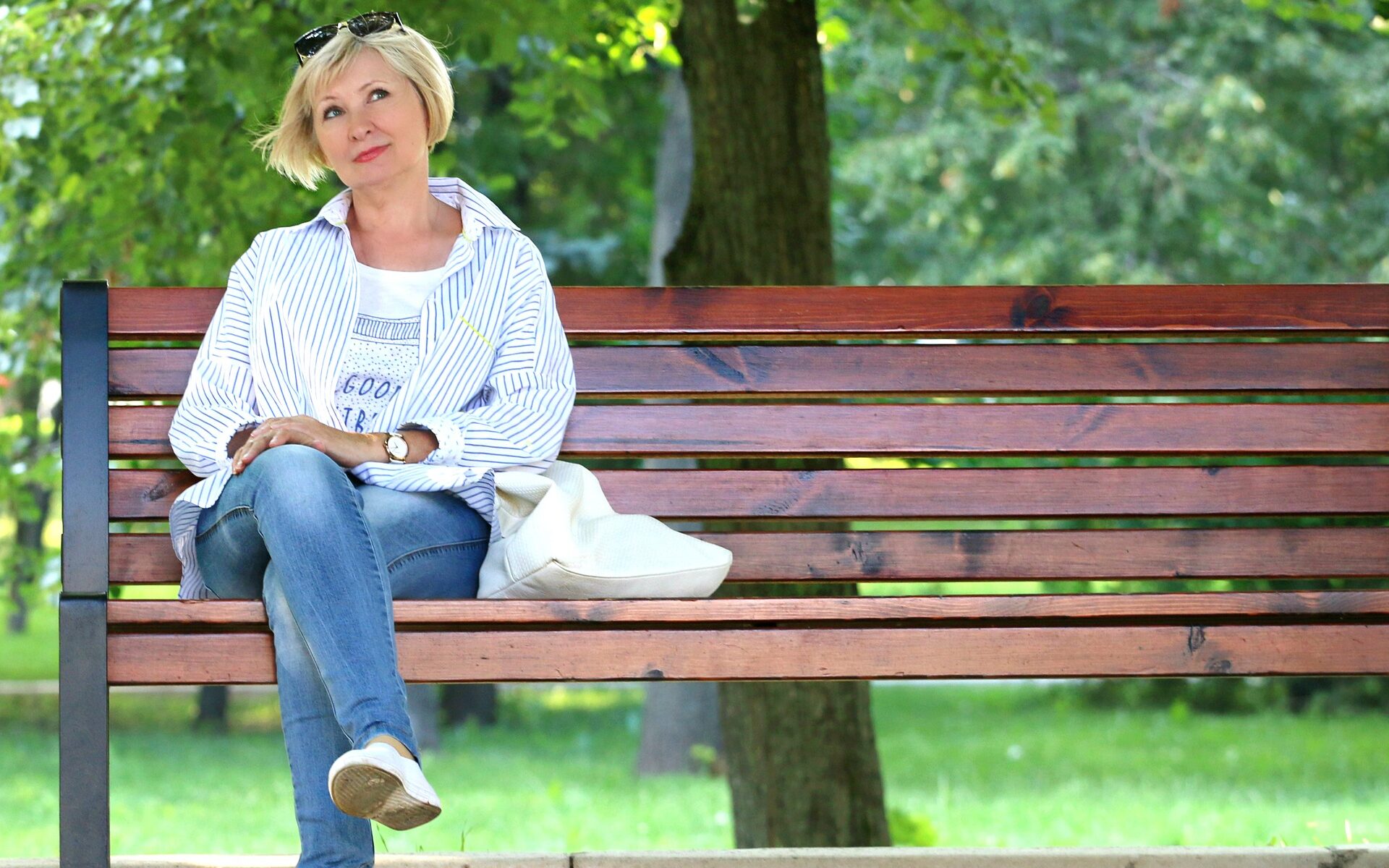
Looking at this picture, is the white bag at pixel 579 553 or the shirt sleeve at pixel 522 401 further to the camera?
the shirt sleeve at pixel 522 401

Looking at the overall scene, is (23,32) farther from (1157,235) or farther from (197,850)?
(1157,235)

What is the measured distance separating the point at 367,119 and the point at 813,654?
1353 mm

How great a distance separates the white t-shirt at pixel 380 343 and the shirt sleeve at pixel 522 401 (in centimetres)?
9

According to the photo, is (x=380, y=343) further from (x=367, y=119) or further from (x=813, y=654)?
(x=813, y=654)

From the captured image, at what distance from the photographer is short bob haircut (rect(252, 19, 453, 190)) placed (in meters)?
3.13

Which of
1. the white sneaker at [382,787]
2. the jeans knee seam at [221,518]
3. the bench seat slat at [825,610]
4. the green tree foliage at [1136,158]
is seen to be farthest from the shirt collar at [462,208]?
the green tree foliage at [1136,158]

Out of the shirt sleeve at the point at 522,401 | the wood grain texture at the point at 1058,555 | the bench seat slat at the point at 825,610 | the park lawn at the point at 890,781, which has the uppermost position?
the shirt sleeve at the point at 522,401

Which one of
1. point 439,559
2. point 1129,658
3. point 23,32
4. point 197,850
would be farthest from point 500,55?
point 197,850

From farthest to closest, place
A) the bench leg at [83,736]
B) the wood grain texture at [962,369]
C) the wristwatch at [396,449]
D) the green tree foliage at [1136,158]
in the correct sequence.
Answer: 1. the green tree foliage at [1136,158]
2. the wood grain texture at [962,369]
3. the wristwatch at [396,449]
4. the bench leg at [83,736]

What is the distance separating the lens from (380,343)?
3070mm

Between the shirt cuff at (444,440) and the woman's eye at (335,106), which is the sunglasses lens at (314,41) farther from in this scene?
the shirt cuff at (444,440)

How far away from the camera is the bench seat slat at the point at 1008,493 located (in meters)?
3.20

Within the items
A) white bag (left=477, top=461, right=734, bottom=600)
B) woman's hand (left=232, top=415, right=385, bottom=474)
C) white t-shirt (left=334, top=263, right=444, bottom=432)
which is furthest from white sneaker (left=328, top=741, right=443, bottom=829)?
white t-shirt (left=334, top=263, right=444, bottom=432)

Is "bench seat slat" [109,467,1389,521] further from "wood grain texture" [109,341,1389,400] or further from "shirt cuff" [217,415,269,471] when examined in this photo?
"shirt cuff" [217,415,269,471]
